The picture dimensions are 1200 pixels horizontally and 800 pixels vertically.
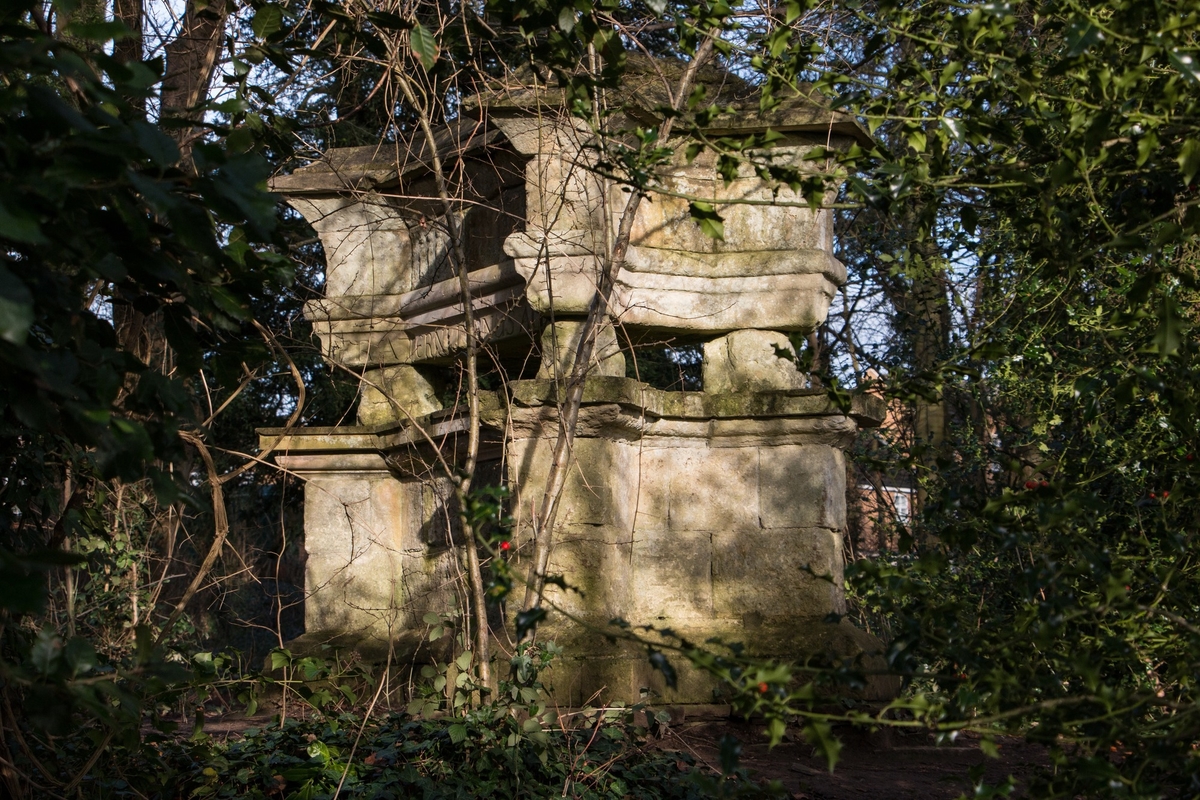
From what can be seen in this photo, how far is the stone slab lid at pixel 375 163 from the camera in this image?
5020mm

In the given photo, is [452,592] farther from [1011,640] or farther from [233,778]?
[1011,640]

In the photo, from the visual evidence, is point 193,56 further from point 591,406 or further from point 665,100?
point 591,406

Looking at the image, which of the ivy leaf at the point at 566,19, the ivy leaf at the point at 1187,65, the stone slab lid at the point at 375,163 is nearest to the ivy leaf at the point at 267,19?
the ivy leaf at the point at 566,19

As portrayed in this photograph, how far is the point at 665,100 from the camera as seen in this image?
4832 mm

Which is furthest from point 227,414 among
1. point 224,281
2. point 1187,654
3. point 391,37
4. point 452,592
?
point 1187,654

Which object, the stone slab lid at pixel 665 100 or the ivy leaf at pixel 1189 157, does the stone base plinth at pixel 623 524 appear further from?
the ivy leaf at pixel 1189 157

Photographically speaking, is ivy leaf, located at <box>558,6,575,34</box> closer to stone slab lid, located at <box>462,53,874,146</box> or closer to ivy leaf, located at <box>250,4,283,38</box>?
ivy leaf, located at <box>250,4,283,38</box>

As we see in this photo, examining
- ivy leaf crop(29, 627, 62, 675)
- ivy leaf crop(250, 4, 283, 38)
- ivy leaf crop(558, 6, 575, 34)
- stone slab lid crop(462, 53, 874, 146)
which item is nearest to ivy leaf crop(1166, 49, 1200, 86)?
ivy leaf crop(558, 6, 575, 34)

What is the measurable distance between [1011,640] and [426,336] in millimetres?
3733

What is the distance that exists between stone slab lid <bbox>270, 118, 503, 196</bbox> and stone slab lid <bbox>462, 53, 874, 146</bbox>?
202 mm

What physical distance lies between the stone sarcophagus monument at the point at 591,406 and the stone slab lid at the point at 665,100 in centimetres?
1

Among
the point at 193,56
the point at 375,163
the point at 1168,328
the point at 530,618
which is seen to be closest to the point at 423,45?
the point at 530,618

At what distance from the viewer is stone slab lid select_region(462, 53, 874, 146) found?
14.7ft

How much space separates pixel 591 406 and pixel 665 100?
4.38 feet
